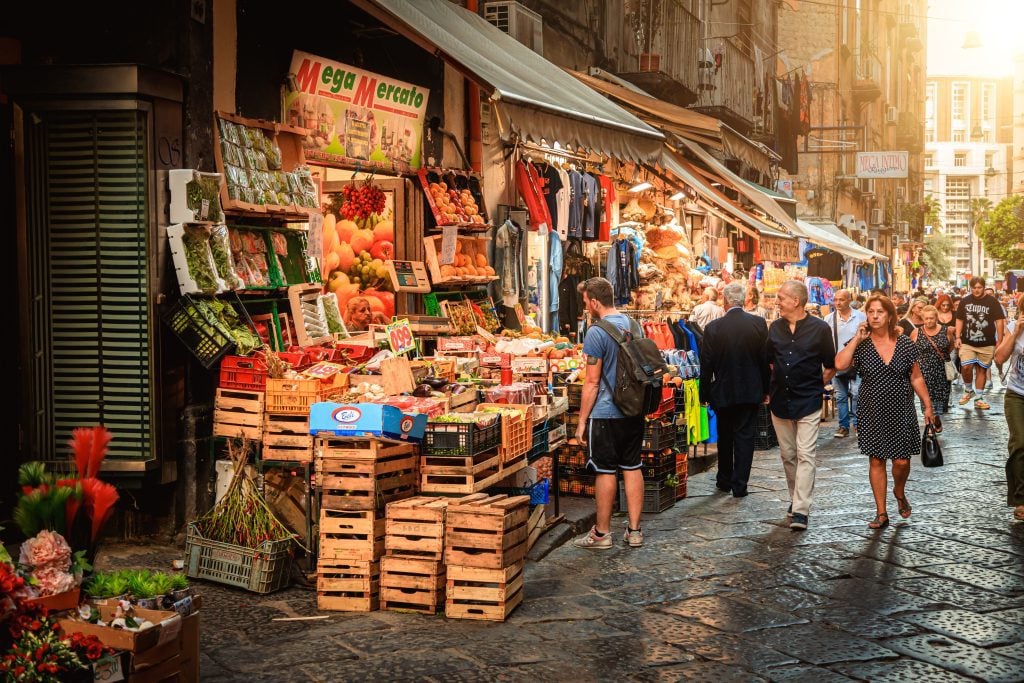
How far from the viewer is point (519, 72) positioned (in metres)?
10.6

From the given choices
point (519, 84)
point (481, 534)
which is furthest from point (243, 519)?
point (519, 84)

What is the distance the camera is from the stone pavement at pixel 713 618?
551cm

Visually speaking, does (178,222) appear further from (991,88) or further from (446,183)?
(991,88)

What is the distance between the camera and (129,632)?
13.9ft

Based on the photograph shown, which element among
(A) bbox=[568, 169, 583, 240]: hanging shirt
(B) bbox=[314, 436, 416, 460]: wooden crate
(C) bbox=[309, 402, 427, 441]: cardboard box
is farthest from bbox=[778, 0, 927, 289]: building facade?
(B) bbox=[314, 436, 416, 460]: wooden crate

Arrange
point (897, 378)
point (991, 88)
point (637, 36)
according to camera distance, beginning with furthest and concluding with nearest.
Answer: point (991, 88), point (637, 36), point (897, 378)

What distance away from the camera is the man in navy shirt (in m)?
8.83

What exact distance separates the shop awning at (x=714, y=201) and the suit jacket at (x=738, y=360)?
440cm

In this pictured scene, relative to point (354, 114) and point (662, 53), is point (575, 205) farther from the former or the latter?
point (662, 53)

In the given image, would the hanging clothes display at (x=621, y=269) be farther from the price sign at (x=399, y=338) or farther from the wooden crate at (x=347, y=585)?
the wooden crate at (x=347, y=585)

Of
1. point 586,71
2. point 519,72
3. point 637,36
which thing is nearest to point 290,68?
point 519,72

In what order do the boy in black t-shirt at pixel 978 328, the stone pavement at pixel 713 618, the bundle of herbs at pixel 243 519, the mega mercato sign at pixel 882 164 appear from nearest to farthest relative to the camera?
the stone pavement at pixel 713 618, the bundle of herbs at pixel 243 519, the boy in black t-shirt at pixel 978 328, the mega mercato sign at pixel 882 164

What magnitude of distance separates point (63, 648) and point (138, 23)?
5.02 metres

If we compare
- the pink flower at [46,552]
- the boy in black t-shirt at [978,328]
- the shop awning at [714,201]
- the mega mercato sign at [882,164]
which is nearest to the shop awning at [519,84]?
the shop awning at [714,201]
